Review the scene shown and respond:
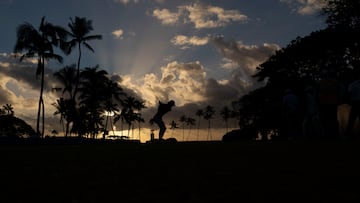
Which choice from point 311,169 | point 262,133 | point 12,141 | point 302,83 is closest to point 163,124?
point 311,169

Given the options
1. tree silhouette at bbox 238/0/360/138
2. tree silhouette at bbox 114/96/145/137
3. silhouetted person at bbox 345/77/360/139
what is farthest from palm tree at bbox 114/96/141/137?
silhouetted person at bbox 345/77/360/139

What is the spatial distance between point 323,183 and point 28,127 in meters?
67.6

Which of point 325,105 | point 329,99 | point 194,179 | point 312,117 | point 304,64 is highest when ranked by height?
point 304,64

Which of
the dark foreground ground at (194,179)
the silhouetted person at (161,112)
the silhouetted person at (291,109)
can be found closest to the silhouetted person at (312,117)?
the silhouetted person at (291,109)

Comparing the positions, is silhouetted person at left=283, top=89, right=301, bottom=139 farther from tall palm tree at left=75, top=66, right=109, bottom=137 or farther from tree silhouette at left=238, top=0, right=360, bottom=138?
tall palm tree at left=75, top=66, right=109, bottom=137

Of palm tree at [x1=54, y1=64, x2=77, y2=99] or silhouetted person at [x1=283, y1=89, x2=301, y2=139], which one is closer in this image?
silhouetted person at [x1=283, y1=89, x2=301, y2=139]

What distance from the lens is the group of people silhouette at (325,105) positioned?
1174cm

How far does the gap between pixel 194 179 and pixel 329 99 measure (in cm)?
821

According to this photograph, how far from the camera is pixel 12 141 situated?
2627 centimetres

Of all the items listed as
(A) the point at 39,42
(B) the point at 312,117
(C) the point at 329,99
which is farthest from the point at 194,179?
(A) the point at 39,42

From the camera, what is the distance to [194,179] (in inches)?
208

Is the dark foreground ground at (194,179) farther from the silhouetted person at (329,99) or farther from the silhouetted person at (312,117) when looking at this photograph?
the silhouetted person at (312,117)

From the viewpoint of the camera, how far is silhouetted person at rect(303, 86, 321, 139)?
41.4 feet

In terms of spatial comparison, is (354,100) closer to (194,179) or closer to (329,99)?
(329,99)
